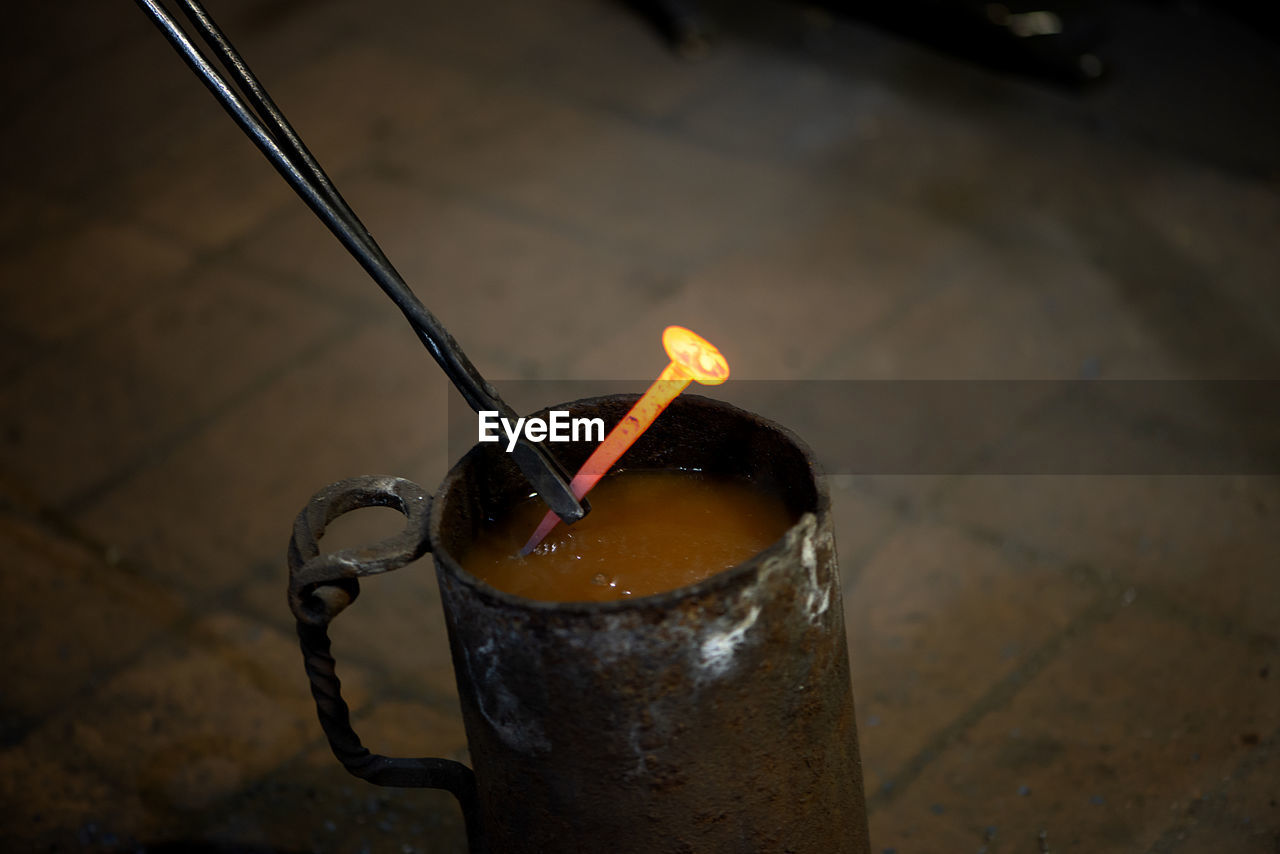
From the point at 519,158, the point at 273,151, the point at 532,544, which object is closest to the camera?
the point at 273,151

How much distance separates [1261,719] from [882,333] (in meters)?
1.47

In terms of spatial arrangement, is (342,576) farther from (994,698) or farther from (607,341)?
(607,341)

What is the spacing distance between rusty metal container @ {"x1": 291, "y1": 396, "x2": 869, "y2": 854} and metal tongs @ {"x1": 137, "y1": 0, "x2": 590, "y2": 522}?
13 cm

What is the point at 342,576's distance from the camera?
1449 mm

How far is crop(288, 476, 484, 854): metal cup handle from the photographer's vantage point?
145 cm

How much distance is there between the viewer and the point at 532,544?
5.06ft

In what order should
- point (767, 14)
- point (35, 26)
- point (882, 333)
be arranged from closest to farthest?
1. point (882, 333)
2. point (767, 14)
3. point (35, 26)

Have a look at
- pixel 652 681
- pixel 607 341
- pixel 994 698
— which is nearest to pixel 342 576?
pixel 652 681

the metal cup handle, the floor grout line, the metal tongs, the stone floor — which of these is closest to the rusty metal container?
the metal cup handle

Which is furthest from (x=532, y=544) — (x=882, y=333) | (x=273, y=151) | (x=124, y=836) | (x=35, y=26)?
(x=35, y=26)

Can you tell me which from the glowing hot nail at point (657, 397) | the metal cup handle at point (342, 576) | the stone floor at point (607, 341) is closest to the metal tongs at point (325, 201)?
the glowing hot nail at point (657, 397)

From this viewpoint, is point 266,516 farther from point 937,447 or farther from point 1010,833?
point 1010,833

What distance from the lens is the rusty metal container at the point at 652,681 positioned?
132cm

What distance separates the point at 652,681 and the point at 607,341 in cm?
223
